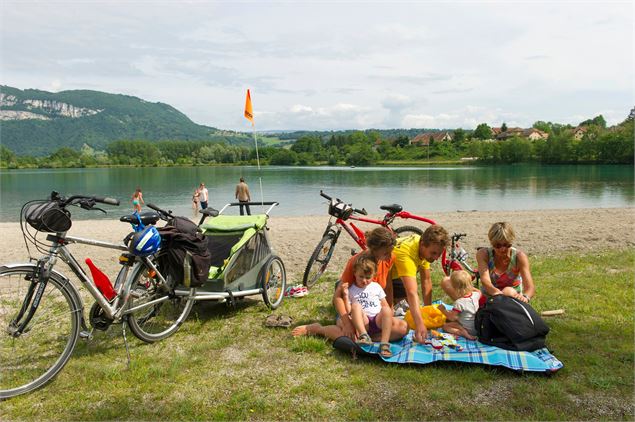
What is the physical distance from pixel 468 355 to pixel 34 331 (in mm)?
3685

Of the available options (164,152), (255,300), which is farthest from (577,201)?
(164,152)

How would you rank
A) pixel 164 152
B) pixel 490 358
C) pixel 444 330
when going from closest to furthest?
1. pixel 490 358
2. pixel 444 330
3. pixel 164 152

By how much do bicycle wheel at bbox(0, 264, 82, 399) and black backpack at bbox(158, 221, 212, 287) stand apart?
0.94m

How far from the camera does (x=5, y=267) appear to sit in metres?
3.46

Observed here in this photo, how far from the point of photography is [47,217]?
3600 mm

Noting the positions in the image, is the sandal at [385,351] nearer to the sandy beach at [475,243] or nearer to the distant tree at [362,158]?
the sandy beach at [475,243]

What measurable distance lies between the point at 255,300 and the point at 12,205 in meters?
38.4

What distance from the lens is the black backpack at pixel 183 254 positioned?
14.7 ft

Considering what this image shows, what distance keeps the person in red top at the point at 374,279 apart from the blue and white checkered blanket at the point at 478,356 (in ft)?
0.72

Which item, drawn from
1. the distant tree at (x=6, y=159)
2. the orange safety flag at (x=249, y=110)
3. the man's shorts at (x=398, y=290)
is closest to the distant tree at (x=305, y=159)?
the distant tree at (x=6, y=159)

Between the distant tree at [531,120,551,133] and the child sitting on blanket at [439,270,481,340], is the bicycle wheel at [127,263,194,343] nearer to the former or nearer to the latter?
the child sitting on blanket at [439,270,481,340]

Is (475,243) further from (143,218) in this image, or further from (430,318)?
(143,218)

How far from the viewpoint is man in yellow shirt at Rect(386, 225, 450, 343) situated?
439 centimetres

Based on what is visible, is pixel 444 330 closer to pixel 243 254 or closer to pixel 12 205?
pixel 243 254
